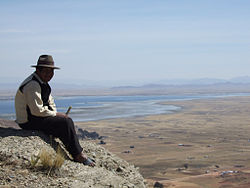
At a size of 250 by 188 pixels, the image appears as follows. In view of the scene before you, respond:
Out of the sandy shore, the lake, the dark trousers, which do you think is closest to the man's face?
the dark trousers

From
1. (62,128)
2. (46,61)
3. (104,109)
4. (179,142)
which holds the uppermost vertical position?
(46,61)

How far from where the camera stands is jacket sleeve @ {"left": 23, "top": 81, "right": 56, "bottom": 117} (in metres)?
5.30

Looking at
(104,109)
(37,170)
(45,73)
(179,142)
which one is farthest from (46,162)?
(104,109)

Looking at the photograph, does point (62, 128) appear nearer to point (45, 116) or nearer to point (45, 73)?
point (45, 116)

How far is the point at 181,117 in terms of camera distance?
83375mm

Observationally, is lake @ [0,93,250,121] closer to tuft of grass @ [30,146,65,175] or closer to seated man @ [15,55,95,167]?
seated man @ [15,55,95,167]

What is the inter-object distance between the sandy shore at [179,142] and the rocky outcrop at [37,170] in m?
23.5

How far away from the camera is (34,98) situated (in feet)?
17.4

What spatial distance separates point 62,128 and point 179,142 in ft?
154

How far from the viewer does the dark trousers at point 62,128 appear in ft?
18.1

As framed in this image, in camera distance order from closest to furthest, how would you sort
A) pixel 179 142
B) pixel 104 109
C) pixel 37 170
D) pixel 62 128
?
1. pixel 37 170
2. pixel 62 128
3. pixel 179 142
4. pixel 104 109

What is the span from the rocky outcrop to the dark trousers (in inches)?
7.4

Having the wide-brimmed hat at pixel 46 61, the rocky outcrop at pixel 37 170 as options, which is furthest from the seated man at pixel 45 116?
the rocky outcrop at pixel 37 170

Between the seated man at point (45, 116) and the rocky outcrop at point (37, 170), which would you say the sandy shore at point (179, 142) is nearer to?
the rocky outcrop at point (37, 170)
